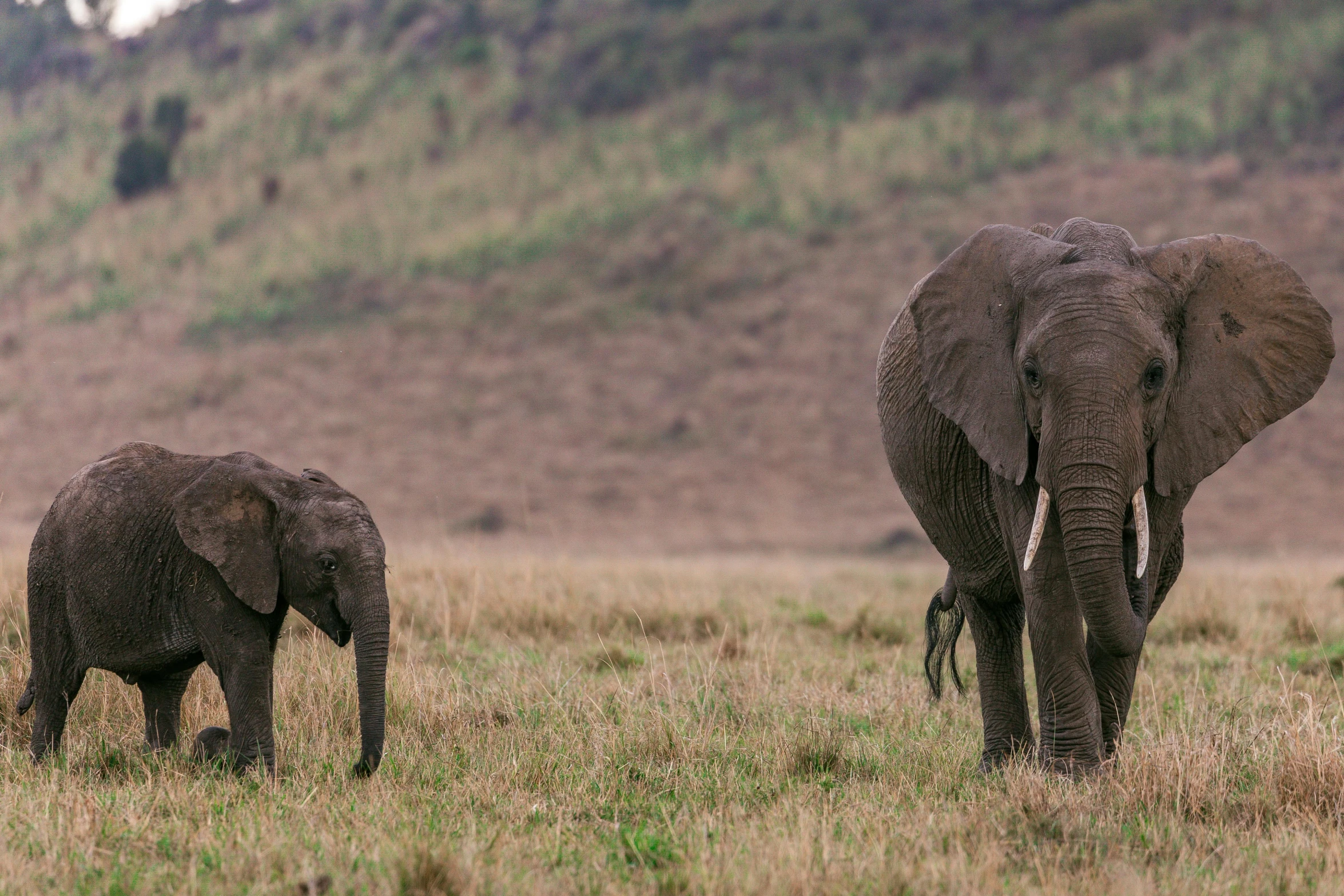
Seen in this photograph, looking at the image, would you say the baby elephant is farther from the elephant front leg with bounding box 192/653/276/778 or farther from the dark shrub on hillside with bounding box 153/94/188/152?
the dark shrub on hillside with bounding box 153/94/188/152

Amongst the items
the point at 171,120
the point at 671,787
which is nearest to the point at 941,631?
the point at 671,787

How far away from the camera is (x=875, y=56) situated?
42.8 meters

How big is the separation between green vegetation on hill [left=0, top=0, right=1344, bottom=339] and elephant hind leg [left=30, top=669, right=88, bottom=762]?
29635mm

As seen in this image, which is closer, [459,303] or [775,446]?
[775,446]

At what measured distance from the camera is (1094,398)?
5.04 meters

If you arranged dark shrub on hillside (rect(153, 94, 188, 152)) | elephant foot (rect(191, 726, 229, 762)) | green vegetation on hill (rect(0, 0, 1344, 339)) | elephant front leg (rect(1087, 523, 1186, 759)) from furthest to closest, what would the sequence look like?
dark shrub on hillside (rect(153, 94, 188, 152))
green vegetation on hill (rect(0, 0, 1344, 339))
elephant foot (rect(191, 726, 229, 762))
elephant front leg (rect(1087, 523, 1186, 759))

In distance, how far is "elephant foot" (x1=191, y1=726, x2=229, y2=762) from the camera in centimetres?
613

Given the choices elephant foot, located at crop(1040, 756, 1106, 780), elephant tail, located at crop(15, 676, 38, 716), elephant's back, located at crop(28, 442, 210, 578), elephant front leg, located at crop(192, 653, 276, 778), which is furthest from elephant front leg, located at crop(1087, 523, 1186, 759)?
elephant tail, located at crop(15, 676, 38, 716)

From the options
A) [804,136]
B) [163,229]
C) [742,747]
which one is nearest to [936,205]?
[804,136]

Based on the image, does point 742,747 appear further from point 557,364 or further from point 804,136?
point 804,136

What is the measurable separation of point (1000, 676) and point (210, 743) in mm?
3308

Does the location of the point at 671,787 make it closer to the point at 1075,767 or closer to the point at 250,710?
the point at 1075,767

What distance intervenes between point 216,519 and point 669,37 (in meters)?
41.7

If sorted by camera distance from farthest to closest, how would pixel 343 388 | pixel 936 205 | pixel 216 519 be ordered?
pixel 936 205
pixel 343 388
pixel 216 519
